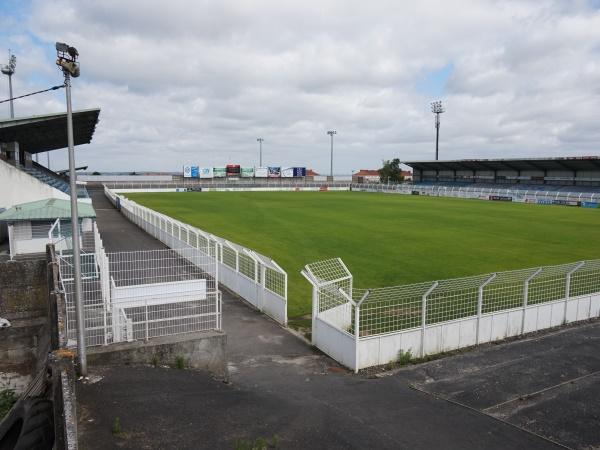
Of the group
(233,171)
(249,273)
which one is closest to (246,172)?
(233,171)

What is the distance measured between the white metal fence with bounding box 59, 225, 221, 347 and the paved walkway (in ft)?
3.72

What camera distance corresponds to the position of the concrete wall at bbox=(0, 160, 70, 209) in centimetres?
2934

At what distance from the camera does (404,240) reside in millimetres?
28281

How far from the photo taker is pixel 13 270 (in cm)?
1188

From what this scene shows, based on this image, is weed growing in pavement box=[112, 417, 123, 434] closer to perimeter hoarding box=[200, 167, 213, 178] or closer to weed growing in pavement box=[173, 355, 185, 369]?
weed growing in pavement box=[173, 355, 185, 369]

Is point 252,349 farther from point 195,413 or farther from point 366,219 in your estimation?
point 366,219

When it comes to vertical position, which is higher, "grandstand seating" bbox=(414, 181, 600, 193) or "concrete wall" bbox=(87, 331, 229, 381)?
"grandstand seating" bbox=(414, 181, 600, 193)

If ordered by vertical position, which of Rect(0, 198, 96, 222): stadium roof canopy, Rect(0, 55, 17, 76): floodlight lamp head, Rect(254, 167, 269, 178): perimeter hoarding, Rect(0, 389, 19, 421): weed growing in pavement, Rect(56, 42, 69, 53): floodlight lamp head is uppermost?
Rect(0, 55, 17, 76): floodlight lamp head

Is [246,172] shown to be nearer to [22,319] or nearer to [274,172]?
[274,172]

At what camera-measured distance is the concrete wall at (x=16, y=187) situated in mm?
29344

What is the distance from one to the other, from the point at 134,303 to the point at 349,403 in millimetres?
4621

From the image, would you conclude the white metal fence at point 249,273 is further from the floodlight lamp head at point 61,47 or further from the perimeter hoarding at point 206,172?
the perimeter hoarding at point 206,172

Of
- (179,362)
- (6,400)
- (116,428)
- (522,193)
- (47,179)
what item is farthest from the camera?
(522,193)

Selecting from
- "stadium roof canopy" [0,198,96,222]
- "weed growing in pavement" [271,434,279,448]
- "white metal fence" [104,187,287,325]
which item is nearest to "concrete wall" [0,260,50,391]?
"white metal fence" [104,187,287,325]
